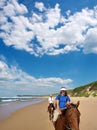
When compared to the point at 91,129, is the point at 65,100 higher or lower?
higher

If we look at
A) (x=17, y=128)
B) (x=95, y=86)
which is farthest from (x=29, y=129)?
(x=95, y=86)

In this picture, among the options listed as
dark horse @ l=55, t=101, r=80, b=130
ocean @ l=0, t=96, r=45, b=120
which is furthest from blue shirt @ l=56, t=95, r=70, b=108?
ocean @ l=0, t=96, r=45, b=120

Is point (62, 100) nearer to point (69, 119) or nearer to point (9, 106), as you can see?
point (69, 119)

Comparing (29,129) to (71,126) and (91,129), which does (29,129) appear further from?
(71,126)

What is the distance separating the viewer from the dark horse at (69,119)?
7.68m

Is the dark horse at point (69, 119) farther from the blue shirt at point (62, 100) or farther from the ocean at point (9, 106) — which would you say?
the ocean at point (9, 106)

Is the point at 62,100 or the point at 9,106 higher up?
the point at 9,106

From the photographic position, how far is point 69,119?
26.2 ft

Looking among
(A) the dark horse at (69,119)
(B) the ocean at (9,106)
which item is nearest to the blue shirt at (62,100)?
(A) the dark horse at (69,119)

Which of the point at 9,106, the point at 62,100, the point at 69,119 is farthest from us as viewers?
the point at 9,106

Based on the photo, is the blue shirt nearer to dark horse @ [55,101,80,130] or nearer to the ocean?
dark horse @ [55,101,80,130]

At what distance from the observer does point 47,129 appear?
16.7 metres

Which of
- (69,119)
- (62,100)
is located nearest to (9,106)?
(62,100)

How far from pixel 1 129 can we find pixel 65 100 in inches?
346
